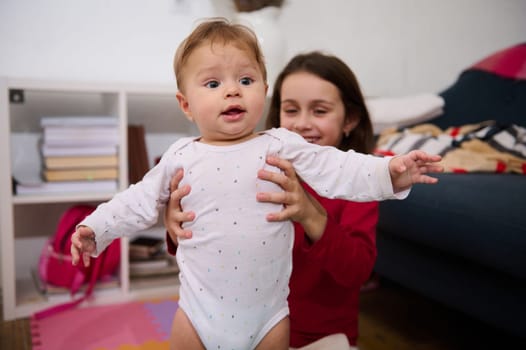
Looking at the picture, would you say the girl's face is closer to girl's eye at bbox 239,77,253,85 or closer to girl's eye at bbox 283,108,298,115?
girl's eye at bbox 283,108,298,115

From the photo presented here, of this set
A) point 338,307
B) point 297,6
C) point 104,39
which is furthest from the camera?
point 297,6

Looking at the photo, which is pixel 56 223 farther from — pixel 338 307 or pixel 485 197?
pixel 485 197

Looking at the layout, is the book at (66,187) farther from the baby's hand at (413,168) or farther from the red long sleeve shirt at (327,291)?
the baby's hand at (413,168)

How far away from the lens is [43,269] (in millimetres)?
1829

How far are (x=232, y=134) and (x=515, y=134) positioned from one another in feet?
4.29

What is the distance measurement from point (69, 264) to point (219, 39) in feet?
4.39

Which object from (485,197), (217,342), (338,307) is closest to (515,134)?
(485,197)

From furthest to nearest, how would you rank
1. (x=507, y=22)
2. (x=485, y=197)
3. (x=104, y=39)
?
(x=507, y=22)
(x=104, y=39)
(x=485, y=197)

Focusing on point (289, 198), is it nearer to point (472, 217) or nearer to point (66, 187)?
point (472, 217)

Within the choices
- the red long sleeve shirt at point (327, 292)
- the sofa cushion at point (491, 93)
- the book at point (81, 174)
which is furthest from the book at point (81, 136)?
the sofa cushion at point (491, 93)

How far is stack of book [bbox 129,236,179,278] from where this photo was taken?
1919 mm

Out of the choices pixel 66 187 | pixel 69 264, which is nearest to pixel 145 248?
pixel 69 264

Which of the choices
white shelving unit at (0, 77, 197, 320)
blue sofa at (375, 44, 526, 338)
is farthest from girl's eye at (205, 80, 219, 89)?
white shelving unit at (0, 77, 197, 320)

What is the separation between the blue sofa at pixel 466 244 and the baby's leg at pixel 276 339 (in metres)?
0.65
